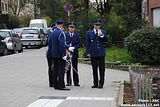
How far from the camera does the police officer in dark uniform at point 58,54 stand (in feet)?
39.7

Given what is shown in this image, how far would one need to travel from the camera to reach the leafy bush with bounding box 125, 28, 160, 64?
55.4 feet

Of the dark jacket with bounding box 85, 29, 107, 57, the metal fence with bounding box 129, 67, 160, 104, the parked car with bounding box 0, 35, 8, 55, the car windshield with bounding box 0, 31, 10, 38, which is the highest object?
the dark jacket with bounding box 85, 29, 107, 57

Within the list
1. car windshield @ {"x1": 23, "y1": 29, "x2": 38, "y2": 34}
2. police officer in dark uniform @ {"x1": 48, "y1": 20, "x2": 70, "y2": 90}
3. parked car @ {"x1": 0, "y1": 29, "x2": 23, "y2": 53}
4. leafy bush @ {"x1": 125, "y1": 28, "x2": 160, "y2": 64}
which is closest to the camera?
police officer in dark uniform @ {"x1": 48, "y1": 20, "x2": 70, "y2": 90}

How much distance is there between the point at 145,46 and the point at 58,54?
5.46 metres

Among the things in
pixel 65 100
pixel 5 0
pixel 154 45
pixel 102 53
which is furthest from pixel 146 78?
pixel 5 0

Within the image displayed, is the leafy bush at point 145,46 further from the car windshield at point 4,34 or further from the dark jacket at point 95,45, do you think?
the car windshield at point 4,34

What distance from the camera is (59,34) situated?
1216 cm

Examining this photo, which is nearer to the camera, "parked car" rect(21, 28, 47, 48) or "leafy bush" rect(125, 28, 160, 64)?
"leafy bush" rect(125, 28, 160, 64)

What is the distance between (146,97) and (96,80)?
12.0 feet

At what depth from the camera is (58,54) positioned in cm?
1213

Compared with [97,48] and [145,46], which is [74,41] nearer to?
[97,48]

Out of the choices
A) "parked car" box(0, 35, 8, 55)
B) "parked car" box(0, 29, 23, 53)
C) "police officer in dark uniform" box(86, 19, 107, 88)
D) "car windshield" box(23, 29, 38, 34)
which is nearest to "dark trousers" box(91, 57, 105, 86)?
"police officer in dark uniform" box(86, 19, 107, 88)

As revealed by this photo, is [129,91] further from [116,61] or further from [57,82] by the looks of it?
[116,61]

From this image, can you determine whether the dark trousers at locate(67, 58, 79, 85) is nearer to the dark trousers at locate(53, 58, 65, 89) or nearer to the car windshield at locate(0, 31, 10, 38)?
the dark trousers at locate(53, 58, 65, 89)
